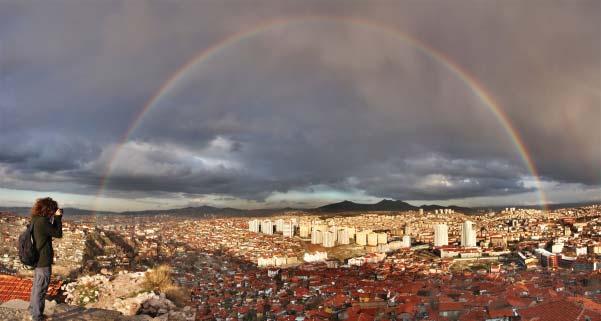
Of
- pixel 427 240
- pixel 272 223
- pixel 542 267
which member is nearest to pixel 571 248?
pixel 542 267

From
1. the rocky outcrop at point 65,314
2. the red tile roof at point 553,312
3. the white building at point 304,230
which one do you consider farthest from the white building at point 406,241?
the rocky outcrop at point 65,314

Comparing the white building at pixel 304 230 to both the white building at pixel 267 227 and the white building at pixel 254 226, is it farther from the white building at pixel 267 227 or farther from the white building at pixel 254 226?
the white building at pixel 254 226

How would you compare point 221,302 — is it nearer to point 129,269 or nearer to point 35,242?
point 129,269

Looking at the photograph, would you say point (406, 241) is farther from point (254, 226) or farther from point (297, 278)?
point (297, 278)

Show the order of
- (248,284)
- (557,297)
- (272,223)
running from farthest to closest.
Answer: (272,223)
(248,284)
(557,297)

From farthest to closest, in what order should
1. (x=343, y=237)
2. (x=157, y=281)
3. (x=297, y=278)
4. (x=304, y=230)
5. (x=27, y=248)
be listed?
(x=304, y=230)
(x=343, y=237)
(x=297, y=278)
(x=157, y=281)
(x=27, y=248)

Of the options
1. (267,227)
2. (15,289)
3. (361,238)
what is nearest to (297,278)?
(15,289)
